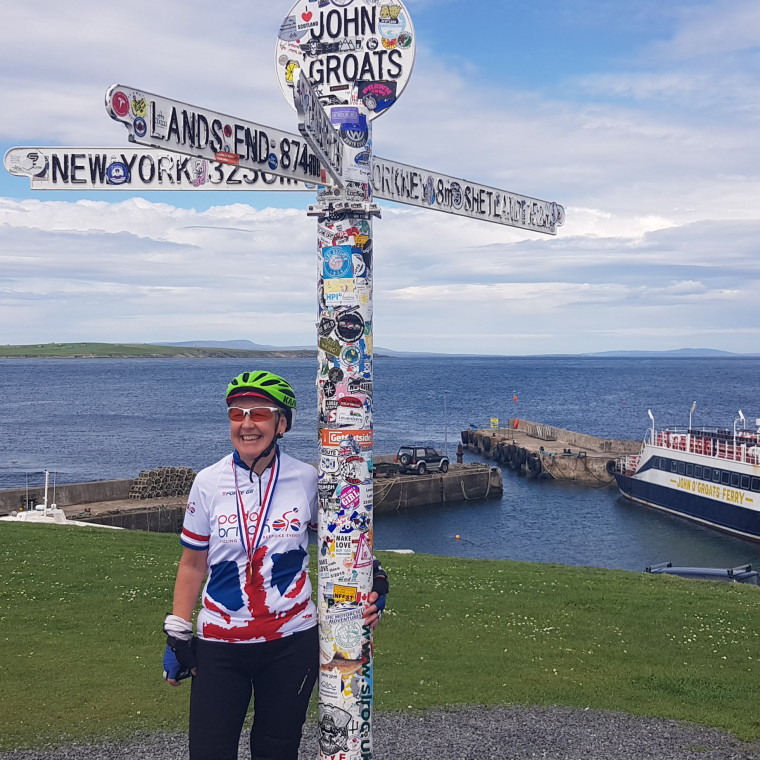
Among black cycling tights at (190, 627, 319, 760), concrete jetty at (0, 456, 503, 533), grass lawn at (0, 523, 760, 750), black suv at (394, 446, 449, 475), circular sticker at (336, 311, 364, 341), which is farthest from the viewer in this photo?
black suv at (394, 446, 449, 475)

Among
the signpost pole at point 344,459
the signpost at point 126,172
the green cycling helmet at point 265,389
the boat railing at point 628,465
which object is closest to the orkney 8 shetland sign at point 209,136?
the signpost pole at point 344,459

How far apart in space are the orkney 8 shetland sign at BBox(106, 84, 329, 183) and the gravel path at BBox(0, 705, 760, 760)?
458cm

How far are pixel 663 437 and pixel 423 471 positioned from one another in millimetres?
14065

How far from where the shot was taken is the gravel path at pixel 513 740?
6609 millimetres

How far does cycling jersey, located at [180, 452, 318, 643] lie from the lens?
419cm

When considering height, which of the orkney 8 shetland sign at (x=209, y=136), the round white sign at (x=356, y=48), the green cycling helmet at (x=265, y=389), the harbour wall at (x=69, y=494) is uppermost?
the round white sign at (x=356, y=48)

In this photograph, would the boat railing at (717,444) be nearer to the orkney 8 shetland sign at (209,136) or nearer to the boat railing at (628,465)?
the boat railing at (628,465)

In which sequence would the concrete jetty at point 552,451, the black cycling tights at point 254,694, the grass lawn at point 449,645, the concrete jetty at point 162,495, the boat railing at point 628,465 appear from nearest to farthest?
the black cycling tights at point 254,694, the grass lawn at point 449,645, the concrete jetty at point 162,495, the boat railing at point 628,465, the concrete jetty at point 552,451

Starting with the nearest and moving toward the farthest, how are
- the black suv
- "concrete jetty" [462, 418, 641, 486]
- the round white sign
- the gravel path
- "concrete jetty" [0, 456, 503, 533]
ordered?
the round white sign → the gravel path → "concrete jetty" [0, 456, 503, 533] → the black suv → "concrete jetty" [462, 418, 641, 486]

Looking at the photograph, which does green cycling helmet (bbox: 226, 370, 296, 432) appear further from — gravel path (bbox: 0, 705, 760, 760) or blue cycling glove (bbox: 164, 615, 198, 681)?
gravel path (bbox: 0, 705, 760, 760)

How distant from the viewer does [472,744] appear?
269 inches

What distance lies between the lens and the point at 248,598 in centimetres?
419

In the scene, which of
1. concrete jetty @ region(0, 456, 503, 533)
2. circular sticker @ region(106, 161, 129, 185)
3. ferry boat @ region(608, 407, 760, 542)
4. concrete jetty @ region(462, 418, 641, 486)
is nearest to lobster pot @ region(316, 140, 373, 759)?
circular sticker @ region(106, 161, 129, 185)

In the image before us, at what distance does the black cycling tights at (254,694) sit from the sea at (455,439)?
117ft
